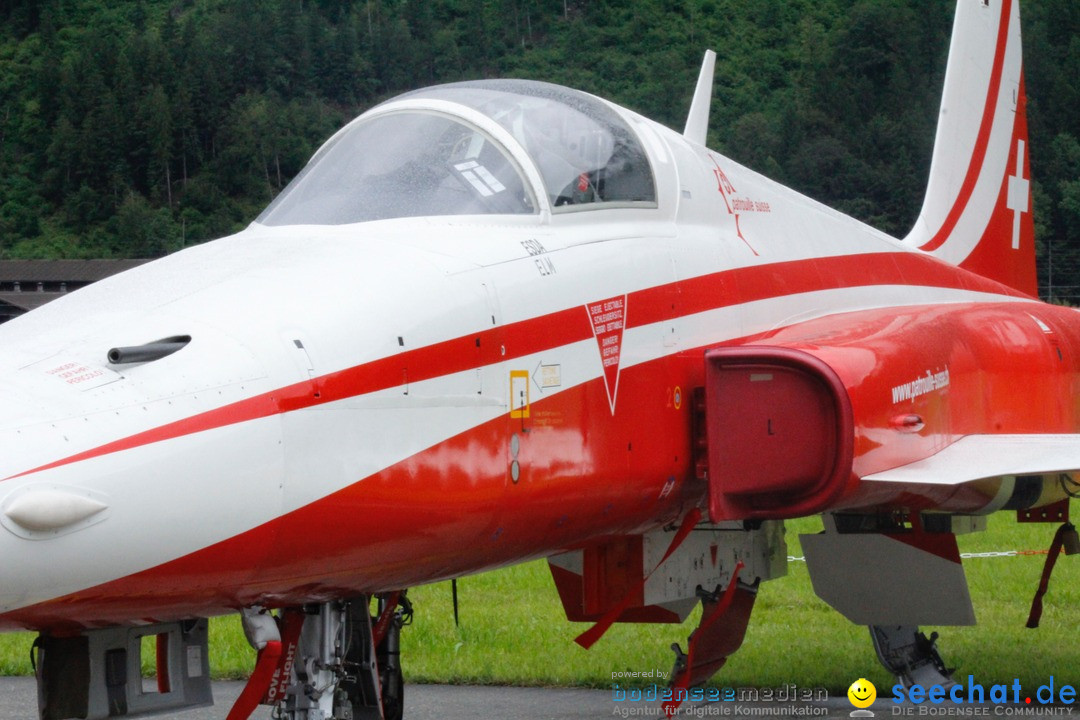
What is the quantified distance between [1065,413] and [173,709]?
15.5 ft

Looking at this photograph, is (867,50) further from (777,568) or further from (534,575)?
(777,568)

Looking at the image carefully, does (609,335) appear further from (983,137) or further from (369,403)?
(983,137)

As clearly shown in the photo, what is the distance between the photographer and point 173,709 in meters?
4.08

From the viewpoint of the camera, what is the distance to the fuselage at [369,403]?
320 cm

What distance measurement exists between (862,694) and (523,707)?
76.0 inches

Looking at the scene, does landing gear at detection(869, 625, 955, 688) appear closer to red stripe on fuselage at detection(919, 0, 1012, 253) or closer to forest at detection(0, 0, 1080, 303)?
red stripe on fuselage at detection(919, 0, 1012, 253)

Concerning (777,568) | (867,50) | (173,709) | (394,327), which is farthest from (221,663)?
(867,50)

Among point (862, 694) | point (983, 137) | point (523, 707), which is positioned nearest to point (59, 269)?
point (983, 137)

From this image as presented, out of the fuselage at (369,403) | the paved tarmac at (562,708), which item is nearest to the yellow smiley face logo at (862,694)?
the paved tarmac at (562,708)

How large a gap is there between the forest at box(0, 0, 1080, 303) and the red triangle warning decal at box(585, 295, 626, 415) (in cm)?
5253

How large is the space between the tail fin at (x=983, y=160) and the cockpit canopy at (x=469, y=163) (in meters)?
4.22

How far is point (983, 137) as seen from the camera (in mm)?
9836

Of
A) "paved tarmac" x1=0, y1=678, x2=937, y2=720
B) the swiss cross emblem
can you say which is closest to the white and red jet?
"paved tarmac" x1=0, y1=678, x2=937, y2=720

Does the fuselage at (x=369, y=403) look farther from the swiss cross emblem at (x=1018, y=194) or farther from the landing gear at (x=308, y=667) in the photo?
the swiss cross emblem at (x=1018, y=194)
